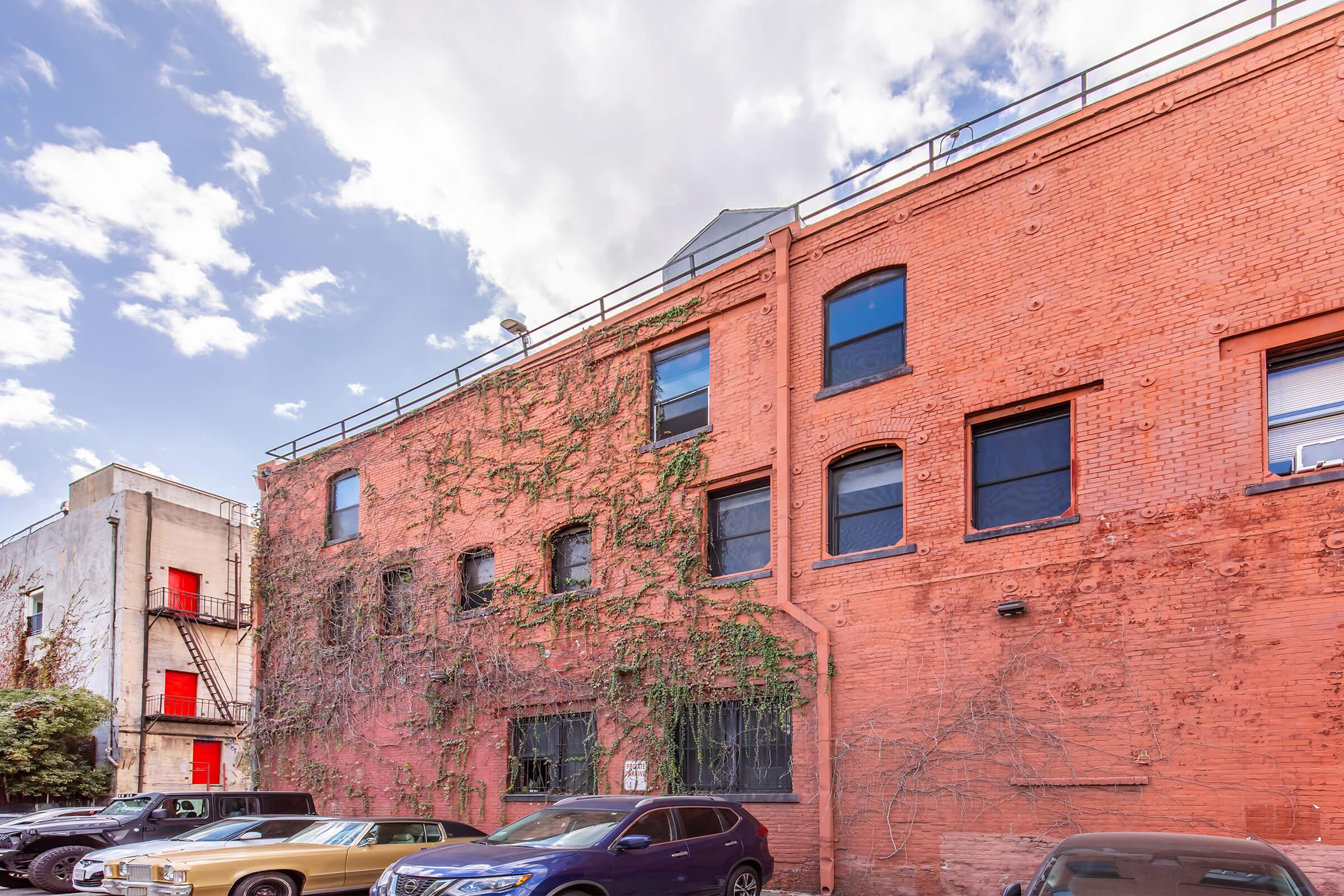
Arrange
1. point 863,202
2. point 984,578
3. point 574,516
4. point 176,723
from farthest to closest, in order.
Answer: point 176,723
point 574,516
point 863,202
point 984,578

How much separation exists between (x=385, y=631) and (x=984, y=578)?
13.5 metres

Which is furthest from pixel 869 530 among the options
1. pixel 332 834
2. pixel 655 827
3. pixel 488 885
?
pixel 332 834

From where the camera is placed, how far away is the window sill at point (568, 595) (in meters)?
17.2

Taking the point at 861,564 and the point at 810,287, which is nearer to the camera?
the point at 861,564

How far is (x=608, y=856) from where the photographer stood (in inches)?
373

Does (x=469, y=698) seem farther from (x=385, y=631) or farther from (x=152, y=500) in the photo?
(x=152, y=500)

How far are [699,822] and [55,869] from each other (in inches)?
410

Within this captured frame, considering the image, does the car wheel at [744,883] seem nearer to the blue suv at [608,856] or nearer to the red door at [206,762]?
the blue suv at [608,856]

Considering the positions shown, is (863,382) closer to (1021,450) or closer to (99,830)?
(1021,450)

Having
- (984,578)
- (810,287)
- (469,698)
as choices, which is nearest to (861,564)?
(984,578)

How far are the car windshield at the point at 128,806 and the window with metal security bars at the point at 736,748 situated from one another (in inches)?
334

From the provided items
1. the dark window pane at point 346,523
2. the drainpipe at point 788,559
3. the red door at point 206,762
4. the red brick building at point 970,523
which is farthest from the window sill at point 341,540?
the drainpipe at point 788,559

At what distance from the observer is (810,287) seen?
15531mm

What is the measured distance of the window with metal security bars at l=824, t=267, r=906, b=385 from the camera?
14.6m
